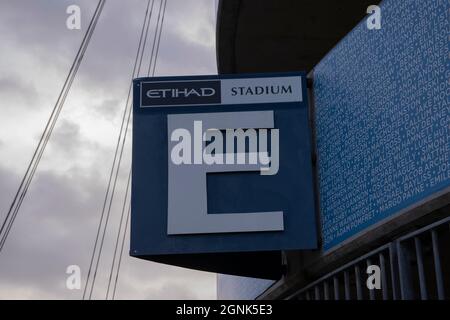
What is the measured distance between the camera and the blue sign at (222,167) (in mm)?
15281

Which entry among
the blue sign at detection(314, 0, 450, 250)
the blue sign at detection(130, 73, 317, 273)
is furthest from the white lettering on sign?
the blue sign at detection(314, 0, 450, 250)

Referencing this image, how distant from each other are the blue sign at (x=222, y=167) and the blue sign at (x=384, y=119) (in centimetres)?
53

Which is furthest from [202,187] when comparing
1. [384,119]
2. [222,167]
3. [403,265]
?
[403,265]

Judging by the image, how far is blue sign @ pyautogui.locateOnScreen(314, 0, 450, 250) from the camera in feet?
40.4

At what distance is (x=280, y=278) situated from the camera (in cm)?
1819

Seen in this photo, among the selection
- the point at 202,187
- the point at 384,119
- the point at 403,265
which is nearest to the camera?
the point at 403,265

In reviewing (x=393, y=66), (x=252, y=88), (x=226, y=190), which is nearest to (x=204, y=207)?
(x=226, y=190)

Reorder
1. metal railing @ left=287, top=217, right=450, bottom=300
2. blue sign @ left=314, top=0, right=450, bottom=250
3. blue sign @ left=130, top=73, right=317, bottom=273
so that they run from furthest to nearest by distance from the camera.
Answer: blue sign @ left=130, top=73, right=317, bottom=273
blue sign @ left=314, top=0, right=450, bottom=250
metal railing @ left=287, top=217, right=450, bottom=300

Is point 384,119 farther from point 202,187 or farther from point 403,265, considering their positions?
point 202,187

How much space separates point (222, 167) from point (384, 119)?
337 cm

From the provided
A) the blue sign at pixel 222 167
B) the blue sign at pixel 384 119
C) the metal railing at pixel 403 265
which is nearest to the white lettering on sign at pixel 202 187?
the blue sign at pixel 222 167

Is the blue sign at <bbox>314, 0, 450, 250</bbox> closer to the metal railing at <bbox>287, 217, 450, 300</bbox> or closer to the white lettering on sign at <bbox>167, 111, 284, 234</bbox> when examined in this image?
the metal railing at <bbox>287, 217, 450, 300</bbox>

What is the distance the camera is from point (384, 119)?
13820mm

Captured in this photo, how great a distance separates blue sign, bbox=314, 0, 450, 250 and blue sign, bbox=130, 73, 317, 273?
1.73ft
